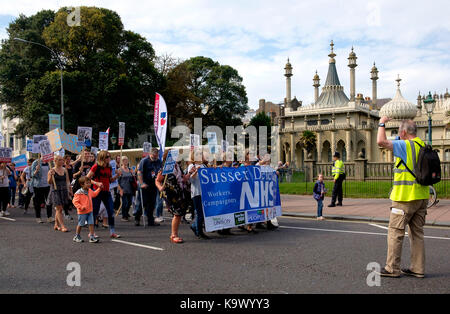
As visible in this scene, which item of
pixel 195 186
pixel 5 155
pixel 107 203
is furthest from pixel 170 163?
pixel 5 155

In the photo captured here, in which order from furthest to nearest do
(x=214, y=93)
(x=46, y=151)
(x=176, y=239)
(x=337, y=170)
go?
(x=214, y=93), (x=337, y=170), (x=46, y=151), (x=176, y=239)

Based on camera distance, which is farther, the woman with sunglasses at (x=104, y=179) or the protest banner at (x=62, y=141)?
the protest banner at (x=62, y=141)

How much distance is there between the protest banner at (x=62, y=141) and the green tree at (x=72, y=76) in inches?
829

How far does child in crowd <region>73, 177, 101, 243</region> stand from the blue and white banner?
2421 millimetres

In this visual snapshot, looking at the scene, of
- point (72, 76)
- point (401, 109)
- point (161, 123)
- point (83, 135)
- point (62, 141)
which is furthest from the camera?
point (401, 109)

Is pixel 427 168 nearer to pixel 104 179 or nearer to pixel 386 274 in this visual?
pixel 386 274

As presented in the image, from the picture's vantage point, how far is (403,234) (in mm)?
5301

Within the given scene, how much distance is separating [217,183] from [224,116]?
4944cm

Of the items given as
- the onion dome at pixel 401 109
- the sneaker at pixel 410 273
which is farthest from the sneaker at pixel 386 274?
the onion dome at pixel 401 109

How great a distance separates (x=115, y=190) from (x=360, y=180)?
16.2 m

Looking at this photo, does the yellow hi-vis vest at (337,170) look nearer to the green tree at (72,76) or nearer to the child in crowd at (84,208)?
the child in crowd at (84,208)

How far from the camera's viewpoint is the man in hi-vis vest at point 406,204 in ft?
17.3

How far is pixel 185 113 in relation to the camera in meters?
52.9
